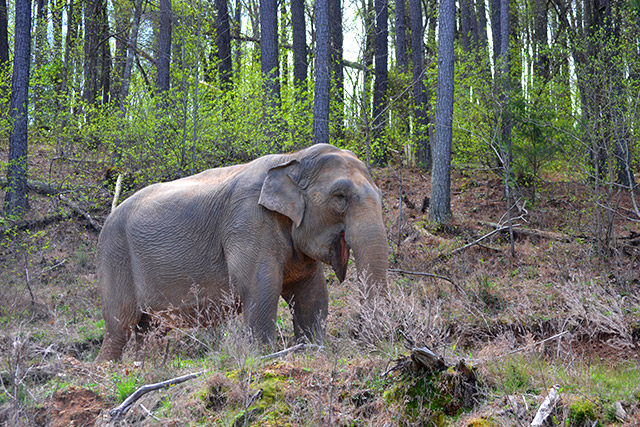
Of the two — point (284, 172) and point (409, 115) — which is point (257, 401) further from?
point (409, 115)

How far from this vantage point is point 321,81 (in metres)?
15.6

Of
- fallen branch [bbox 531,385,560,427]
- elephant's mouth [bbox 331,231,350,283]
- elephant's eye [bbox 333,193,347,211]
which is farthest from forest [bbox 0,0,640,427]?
elephant's eye [bbox 333,193,347,211]

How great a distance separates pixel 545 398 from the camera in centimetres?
455

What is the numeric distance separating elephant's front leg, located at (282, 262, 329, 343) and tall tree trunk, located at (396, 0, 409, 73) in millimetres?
17475

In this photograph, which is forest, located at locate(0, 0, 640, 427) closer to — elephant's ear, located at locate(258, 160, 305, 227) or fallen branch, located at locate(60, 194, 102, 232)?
fallen branch, located at locate(60, 194, 102, 232)

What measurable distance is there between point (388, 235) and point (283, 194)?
7.50m

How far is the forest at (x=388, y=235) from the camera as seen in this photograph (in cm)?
505

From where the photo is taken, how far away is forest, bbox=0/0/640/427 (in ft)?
16.6

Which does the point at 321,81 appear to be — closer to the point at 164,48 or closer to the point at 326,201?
the point at 164,48

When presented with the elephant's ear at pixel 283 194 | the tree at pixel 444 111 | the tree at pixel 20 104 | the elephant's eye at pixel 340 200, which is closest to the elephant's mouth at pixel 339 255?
the elephant's eye at pixel 340 200

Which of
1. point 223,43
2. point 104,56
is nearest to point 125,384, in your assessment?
point 223,43

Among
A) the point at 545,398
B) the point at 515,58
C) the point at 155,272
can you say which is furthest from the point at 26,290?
the point at 515,58

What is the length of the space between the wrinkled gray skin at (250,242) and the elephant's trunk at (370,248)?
0.04ft

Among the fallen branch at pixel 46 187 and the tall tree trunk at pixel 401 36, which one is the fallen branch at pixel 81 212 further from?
the tall tree trunk at pixel 401 36
